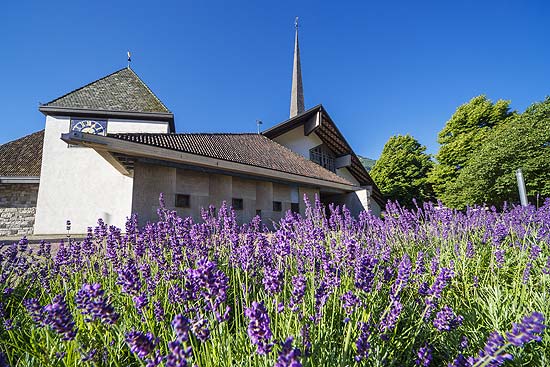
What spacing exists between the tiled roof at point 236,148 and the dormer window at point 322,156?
316cm

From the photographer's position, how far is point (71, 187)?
11.8 m

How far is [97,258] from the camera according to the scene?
3393 millimetres

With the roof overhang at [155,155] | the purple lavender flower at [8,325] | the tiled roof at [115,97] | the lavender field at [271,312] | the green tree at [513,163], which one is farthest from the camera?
the green tree at [513,163]

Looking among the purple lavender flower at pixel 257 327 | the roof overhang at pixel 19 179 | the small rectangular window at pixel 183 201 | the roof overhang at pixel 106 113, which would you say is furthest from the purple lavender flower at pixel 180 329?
the roof overhang at pixel 19 179

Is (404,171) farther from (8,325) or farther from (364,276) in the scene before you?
(8,325)

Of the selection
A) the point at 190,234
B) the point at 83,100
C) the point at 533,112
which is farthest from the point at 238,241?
the point at 533,112

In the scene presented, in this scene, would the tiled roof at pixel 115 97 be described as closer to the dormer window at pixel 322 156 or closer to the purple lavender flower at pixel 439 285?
the dormer window at pixel 322 156

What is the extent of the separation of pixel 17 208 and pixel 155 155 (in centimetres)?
945

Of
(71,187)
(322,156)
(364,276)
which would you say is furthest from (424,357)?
(322,156)

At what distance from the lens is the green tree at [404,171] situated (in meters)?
27.8

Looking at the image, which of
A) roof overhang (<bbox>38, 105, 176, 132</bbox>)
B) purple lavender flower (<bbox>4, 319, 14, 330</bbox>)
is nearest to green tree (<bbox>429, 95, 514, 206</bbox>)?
roof overhang (<bbox>38, 105, 176, 132</bbox>)

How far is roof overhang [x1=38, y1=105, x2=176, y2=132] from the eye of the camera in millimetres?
12430

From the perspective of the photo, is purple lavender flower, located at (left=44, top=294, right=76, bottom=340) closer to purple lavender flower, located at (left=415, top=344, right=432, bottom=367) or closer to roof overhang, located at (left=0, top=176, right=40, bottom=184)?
purple lavender flower, located at (left=415, top=344, right=432, bottom=367)

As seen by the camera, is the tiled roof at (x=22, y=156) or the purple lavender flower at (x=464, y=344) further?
the tiled roof at (x=22, y=156)
